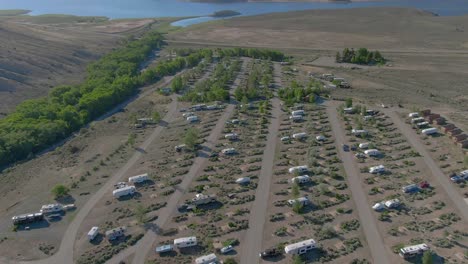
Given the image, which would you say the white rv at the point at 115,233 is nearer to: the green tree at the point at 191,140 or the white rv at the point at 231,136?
the green tree at the point at 191,140

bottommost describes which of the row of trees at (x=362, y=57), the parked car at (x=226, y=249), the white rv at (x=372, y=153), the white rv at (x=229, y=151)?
the parked car at (x=226, y=249)

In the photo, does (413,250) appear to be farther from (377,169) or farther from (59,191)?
(59,191)

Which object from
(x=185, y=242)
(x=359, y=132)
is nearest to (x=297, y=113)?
(x=359, y=132)

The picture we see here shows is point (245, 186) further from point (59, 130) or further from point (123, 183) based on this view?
point (59, 130)

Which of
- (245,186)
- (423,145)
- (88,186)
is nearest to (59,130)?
(88,186)

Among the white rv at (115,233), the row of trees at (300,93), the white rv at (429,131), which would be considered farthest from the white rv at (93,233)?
the white rv at (429,131)

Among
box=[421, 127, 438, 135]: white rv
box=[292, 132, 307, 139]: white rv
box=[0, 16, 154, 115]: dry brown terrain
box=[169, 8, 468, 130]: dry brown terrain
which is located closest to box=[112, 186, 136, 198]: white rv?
box=[292, 132, 307, 139]: white rv
